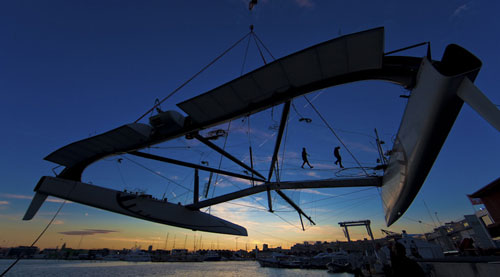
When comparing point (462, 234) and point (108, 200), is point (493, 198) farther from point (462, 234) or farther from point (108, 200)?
point (108, 200)

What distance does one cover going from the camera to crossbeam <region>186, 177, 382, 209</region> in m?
10.4

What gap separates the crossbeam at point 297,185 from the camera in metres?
10.4

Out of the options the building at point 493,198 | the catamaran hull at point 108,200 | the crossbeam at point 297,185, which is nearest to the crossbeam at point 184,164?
the crossbeam at point 297,185

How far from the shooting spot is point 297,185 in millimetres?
12195

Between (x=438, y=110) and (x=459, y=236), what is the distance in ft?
122

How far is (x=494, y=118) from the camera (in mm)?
2936

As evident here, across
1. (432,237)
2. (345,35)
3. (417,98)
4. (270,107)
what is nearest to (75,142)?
(270,107)

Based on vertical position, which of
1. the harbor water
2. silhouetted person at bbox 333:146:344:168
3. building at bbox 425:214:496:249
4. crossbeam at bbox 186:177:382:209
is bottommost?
the harbor water

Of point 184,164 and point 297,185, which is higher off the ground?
point 184,164

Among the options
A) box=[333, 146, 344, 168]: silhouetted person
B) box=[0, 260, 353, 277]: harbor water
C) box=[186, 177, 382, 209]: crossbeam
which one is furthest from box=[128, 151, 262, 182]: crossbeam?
box=[0, 260, 353, 277]: harbor water

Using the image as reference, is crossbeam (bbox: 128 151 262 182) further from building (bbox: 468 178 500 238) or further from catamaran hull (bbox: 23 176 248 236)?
building (bbox: 468 178 500 238)

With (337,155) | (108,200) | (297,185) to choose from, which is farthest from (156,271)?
(337,155)

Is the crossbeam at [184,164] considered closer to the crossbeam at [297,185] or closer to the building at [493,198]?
the crossbeam at [297,185]

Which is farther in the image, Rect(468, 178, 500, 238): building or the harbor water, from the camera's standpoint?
the harbor water
